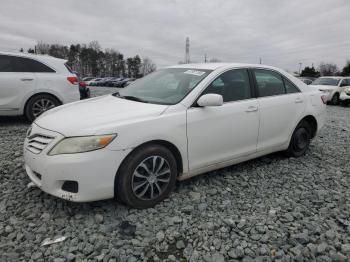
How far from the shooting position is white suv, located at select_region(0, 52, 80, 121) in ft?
20.5

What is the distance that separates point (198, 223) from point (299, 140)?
263 centimetres

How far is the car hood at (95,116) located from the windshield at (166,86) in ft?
0.68

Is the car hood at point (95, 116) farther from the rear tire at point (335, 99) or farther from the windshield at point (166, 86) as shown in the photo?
the rear tire at point (335, 99)

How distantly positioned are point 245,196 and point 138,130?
1504 mm

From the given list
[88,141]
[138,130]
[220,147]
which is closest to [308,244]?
[220,147]

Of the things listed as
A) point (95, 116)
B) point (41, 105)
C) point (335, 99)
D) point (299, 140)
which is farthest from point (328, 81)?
point (95, 116)

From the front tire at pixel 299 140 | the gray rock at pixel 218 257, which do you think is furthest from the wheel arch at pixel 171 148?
the front tire at pixel 299 140

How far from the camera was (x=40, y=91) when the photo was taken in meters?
6.48

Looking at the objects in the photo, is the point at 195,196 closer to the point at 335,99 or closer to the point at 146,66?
the point at 335,99

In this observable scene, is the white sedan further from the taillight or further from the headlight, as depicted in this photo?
the taillight

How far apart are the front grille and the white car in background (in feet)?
51.6

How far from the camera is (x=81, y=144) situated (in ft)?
8.45

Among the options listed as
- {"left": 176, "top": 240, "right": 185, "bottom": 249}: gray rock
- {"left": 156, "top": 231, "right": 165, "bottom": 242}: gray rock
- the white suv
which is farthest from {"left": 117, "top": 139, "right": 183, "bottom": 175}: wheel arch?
the white suv

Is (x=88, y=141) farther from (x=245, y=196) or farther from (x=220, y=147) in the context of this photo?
(x=245, y=196)
